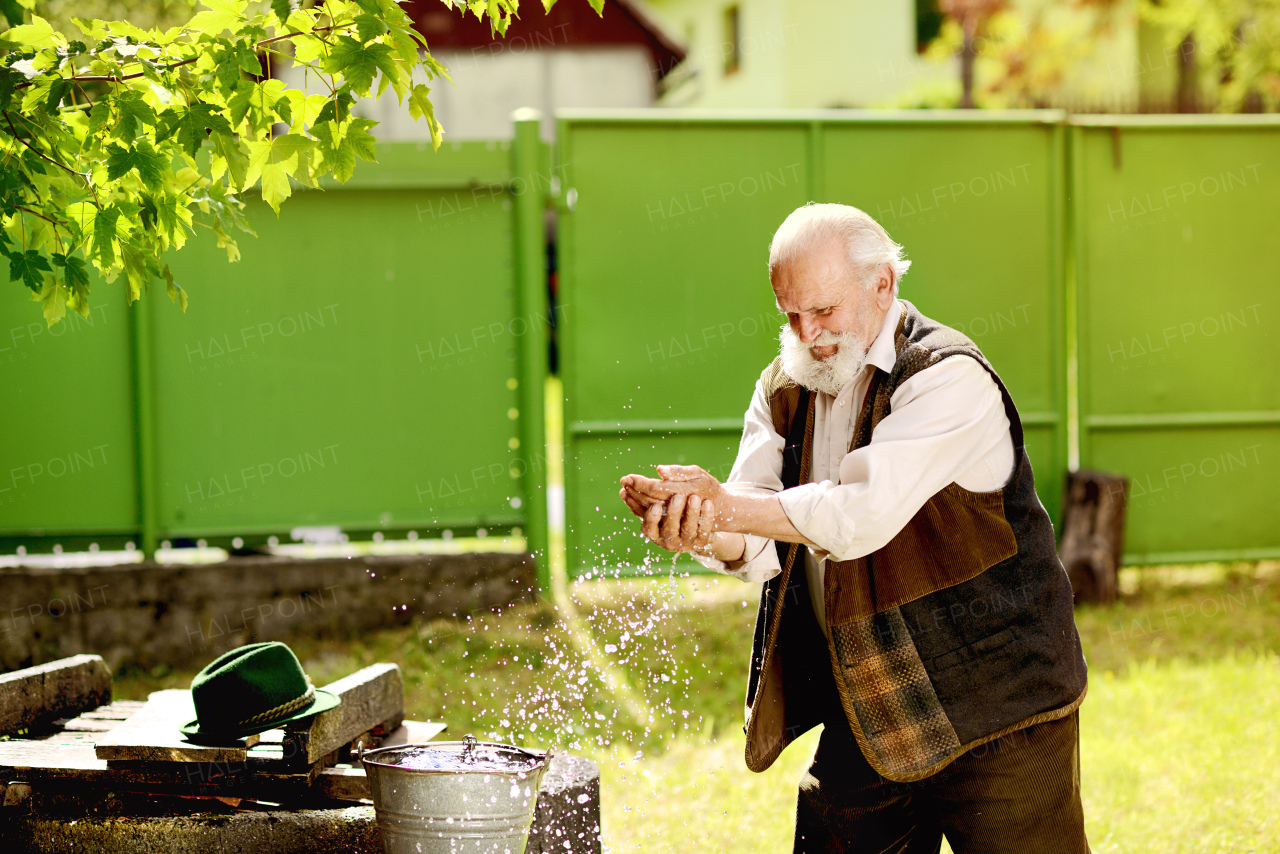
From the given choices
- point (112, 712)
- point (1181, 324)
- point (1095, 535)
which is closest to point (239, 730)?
point (112, 712)

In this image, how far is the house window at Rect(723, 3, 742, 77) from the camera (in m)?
26.5

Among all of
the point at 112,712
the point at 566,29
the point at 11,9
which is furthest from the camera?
the point at 566,29

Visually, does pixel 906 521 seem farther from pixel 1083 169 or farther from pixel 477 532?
pixel 1083 169

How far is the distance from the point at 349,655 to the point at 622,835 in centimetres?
258

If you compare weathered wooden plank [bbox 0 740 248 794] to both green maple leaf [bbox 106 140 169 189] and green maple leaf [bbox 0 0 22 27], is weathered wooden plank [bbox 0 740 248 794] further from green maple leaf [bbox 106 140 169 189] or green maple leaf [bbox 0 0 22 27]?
green maple leaf [bbox 0 0 22 27]

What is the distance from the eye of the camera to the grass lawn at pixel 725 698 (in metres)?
4.35

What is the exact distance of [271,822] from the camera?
3.08 meters

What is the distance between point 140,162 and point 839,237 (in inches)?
62.8

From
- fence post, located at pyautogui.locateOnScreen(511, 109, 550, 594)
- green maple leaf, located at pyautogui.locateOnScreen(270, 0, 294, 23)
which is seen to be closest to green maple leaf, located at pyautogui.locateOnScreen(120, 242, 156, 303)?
green maple leaf, located at pyautogui.locateOnScreen(270, 0, 294, 23)

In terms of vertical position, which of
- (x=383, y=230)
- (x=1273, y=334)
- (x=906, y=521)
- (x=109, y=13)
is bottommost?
(x=906, y=521)

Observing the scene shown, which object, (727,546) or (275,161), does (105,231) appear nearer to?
(275,161)

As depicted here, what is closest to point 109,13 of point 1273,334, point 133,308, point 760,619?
point 133,308

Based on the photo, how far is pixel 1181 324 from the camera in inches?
293

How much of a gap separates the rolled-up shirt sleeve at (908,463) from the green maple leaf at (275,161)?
134cm
